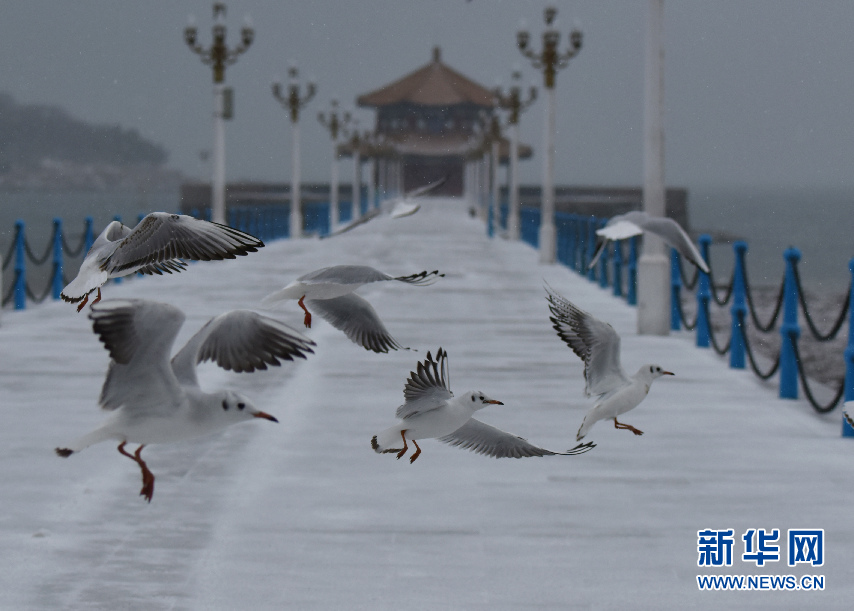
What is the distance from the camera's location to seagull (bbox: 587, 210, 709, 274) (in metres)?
1.69

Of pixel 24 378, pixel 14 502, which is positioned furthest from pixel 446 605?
pixel 24 378

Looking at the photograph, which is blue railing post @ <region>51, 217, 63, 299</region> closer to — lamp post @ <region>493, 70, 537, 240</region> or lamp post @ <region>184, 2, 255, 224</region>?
lamp post @ <region>184, 2, 255, 224</region>

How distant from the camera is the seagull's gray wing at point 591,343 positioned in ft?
5.18

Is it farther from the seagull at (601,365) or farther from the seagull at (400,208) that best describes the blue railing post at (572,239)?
the seagull at (601,365)

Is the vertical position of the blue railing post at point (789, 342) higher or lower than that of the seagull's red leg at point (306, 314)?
lower

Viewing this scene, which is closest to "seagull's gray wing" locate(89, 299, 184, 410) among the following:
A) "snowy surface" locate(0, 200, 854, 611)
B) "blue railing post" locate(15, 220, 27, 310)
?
"snowy surface" locate(0, 200, 854, 611)

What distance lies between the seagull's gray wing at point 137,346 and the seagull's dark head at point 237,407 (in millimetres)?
77

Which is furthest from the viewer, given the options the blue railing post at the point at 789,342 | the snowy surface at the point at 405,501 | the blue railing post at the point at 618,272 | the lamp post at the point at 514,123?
the lamp post at the point at 514,123

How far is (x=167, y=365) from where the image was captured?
4.33 feet

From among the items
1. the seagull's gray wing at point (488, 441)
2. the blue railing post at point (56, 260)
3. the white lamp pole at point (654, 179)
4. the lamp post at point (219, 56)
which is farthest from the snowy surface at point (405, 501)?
the lamp post at point (219, 56)

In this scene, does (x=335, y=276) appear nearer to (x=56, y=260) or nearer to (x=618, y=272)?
(x=618, y=272)

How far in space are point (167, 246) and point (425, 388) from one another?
0.35 m

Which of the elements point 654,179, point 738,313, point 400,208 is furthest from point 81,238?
point 400,208

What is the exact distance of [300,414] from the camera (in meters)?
10.6
